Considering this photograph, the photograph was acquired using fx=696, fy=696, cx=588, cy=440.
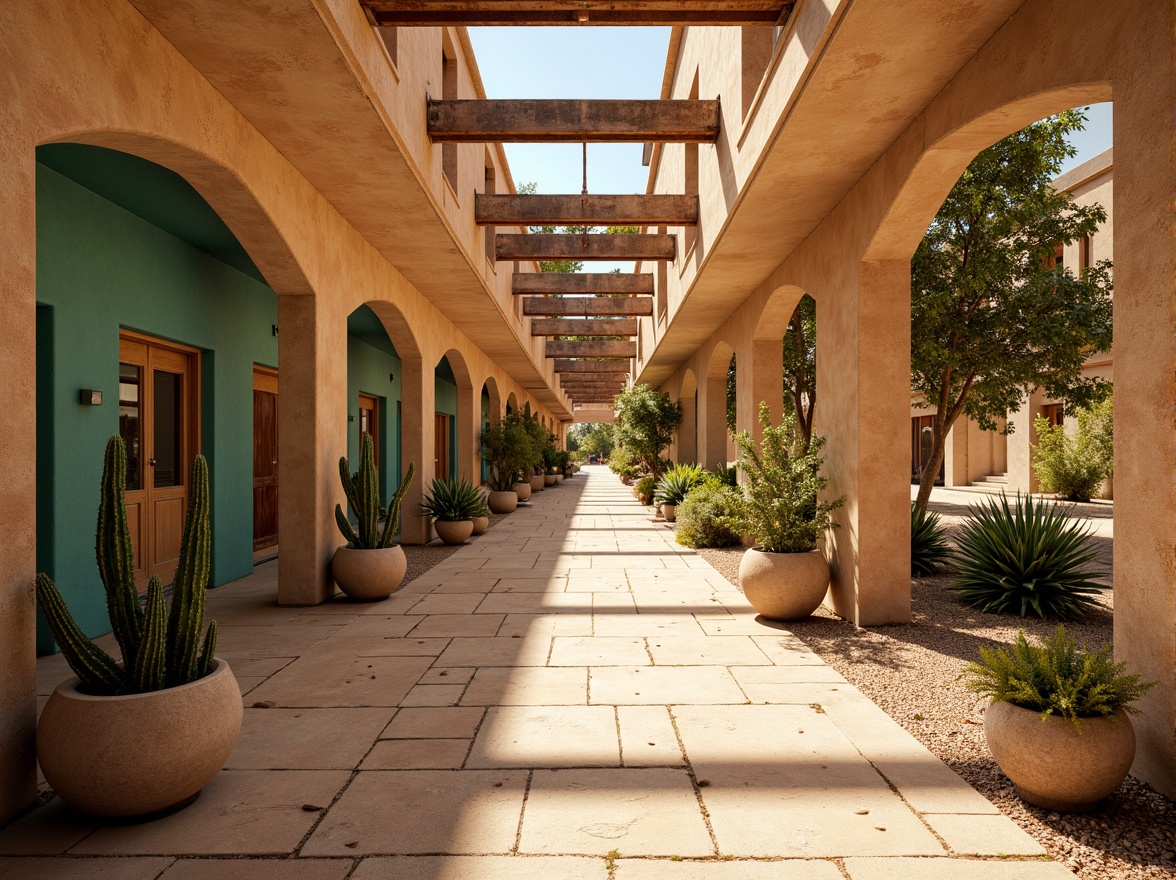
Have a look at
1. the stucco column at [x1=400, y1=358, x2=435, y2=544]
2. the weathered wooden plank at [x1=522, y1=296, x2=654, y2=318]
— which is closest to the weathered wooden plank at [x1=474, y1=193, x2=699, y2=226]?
the stucco column at [x1=400, y1=358, x2=435, y2=544]

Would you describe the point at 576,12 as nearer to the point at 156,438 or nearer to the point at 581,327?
the point at 156,438

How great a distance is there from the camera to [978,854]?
2.28m

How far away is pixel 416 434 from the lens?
920cm

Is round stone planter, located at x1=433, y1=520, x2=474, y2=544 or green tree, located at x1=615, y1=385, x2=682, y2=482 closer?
round stone planter, located at x1=433, y1=520, x2=474, y2=544

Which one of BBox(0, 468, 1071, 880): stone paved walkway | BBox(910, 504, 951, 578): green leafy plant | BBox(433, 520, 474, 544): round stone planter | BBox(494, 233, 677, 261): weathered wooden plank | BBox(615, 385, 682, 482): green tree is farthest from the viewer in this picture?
BBox(615, 385, 682, 482): green tree

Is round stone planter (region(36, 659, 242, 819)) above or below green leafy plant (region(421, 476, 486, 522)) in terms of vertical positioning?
below

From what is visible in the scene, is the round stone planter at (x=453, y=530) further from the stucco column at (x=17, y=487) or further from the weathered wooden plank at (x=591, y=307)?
the stucco column at (x=17, y=487)

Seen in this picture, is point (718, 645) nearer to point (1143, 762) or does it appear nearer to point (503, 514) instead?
point (1143, 762)

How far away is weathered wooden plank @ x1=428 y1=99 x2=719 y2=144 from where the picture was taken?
19.0ft

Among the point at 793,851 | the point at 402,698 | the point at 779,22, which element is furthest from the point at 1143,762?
the point at 779,22

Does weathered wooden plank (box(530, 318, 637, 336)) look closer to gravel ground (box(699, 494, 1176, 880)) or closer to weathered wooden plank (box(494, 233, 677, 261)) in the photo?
weathered wooden plank (box(494, 233, 677, 261))

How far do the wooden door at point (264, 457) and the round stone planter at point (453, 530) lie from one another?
2091mm

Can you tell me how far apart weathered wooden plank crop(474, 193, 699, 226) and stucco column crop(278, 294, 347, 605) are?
2.88 metres

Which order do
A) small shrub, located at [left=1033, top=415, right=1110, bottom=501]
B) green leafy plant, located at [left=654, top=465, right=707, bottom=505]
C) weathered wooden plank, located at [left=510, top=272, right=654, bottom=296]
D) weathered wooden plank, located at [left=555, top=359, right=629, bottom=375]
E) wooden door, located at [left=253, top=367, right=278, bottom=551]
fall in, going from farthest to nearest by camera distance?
weathered wooden plank, located at [left=555, top=359, right=629, bottom=375]
small shrub, located at [left=1033, top=415, right=1110, bottom=501]
weathered wooden plank, located at [left=510, top=272, right=654, bottom=296]
green leafy plant, located at [left=654, top=465, right=707, bottom=505]
wooden door, located at [left=253, top=367, right=278, bottom=551]
